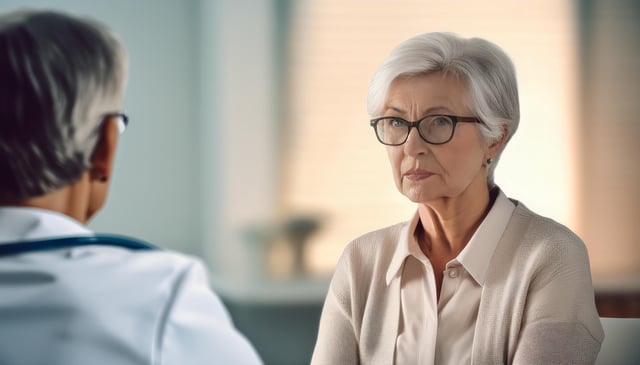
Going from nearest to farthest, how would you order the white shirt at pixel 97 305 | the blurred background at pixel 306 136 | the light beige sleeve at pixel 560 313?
the white shirt at pixel 97 305, the light beige sleeve at pixel 560 313, the blurred background at pixel 306 136

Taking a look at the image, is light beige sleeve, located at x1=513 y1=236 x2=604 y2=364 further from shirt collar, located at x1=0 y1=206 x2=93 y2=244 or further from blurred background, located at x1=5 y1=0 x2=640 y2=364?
blurred background, located at x1=5 y1=0 x2=640 y2=364

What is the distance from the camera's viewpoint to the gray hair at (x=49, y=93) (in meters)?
0.82

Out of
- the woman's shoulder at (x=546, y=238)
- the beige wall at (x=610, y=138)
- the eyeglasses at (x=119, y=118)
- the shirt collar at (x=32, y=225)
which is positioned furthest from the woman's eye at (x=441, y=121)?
the beige wall at (x=610, y=138)

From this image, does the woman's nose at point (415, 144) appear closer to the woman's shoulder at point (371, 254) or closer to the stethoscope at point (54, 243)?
the woman's shoulder at point (371, 254)

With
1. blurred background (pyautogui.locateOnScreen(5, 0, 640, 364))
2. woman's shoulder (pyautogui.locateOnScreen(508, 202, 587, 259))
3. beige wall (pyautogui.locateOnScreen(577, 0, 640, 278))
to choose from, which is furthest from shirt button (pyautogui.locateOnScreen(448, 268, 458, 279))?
beige wall (pyautogui.locateOnScreen(577, 0, 640, 278))

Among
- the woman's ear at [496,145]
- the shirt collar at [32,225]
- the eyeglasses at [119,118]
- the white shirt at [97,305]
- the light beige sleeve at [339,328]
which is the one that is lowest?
the light beige sleeve at [339,328]

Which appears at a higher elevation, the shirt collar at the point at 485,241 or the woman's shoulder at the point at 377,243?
the shirt collar at the point at 485,241

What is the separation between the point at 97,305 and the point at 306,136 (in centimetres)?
252

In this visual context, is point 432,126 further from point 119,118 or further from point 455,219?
point 119,118

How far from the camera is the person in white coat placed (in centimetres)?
78

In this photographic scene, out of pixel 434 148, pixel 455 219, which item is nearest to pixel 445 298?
pixel 455 219

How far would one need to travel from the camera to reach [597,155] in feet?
10.9

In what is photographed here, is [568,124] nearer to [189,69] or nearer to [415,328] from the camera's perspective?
[189,69]

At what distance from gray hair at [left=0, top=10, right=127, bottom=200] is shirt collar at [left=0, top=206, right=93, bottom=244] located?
32mm
